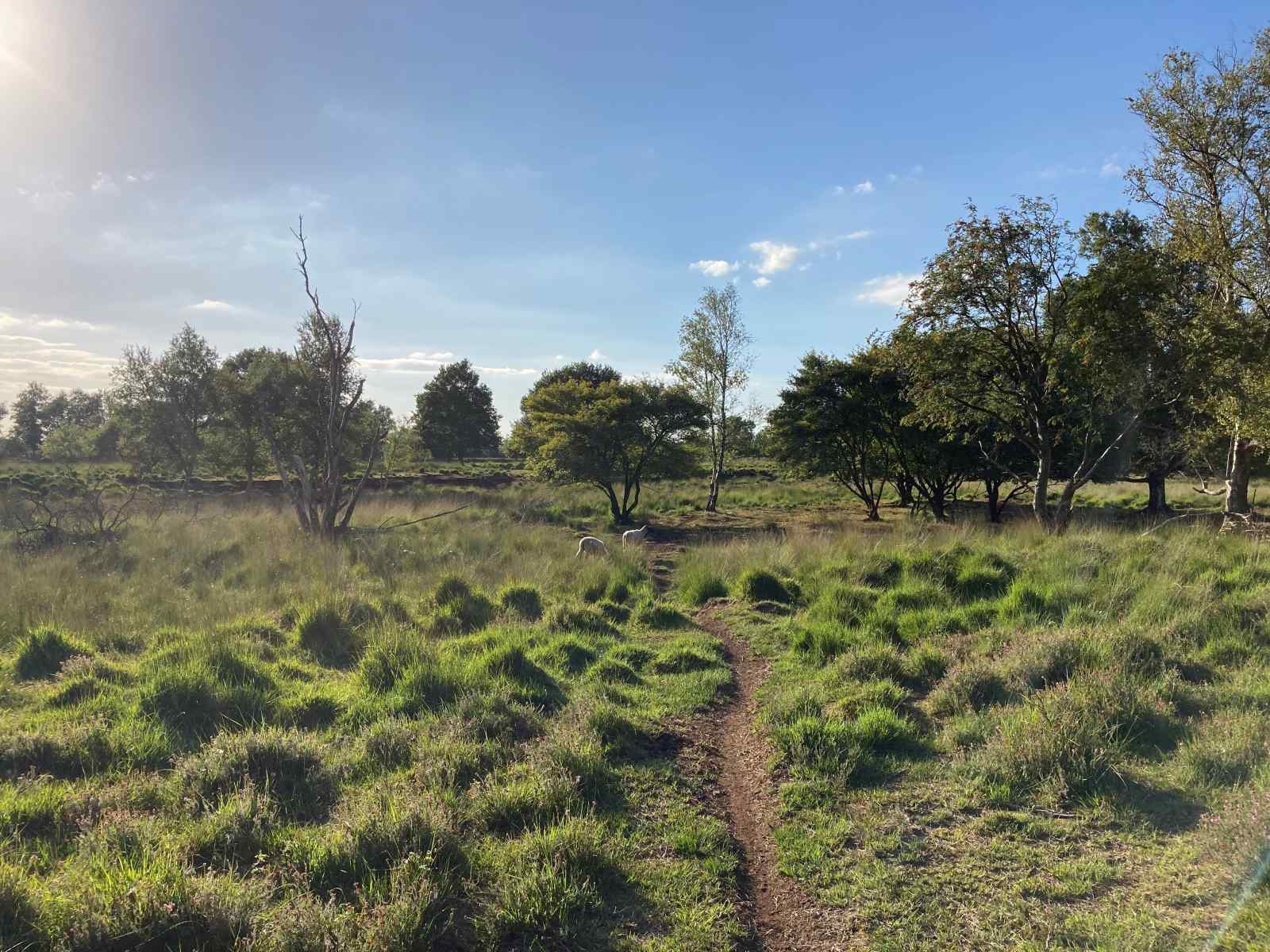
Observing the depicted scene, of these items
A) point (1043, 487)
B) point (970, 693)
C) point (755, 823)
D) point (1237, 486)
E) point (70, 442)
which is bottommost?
point (755, 823)

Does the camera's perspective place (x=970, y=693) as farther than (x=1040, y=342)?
No

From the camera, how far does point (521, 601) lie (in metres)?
9.25

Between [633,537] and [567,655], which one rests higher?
[633,537]

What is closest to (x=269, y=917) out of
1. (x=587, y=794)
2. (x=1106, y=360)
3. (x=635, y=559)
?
(x=587, y=794)

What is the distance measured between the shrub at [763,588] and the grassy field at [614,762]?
2.29 ft

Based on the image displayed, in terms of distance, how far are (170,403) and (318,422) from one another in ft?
31.0

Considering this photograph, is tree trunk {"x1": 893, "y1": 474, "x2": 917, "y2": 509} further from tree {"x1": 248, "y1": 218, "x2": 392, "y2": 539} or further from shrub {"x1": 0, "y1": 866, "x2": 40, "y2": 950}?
shrub {"x1": 0, "y1": 866, "x2": 40, "y2": 950}

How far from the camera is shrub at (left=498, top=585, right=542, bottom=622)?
8.94 m

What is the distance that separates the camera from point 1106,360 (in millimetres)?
11719

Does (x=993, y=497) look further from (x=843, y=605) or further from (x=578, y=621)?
(x=578, y=621)

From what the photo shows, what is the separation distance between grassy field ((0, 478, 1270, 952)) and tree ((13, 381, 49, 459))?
3373 inches

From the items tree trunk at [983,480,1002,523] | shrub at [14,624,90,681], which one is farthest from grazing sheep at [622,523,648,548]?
tree trunk at [983,480,1002,523]

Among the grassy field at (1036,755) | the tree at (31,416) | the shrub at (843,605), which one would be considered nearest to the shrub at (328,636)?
the grassy field at (1036,755)

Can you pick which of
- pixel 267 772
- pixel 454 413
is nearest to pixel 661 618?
pixel 267 772
